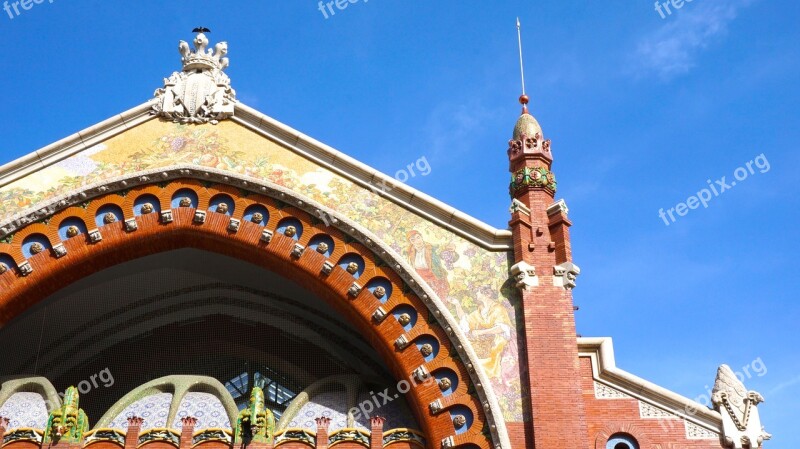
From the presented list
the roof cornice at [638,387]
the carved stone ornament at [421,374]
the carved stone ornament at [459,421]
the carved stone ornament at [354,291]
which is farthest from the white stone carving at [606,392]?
the carved stone ornament at [354,291]

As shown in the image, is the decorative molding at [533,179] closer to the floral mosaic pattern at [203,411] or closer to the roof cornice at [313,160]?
the roof cornice at [313,160]

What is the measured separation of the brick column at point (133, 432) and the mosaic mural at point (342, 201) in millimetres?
3913

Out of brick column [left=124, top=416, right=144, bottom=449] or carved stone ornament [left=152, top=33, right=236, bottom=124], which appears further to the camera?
carved stone ornament [left=152, top=33, right=236, bottom=124]

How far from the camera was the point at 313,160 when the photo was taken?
17.2 m

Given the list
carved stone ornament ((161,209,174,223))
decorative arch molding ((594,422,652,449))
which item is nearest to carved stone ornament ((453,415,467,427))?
decorative arch molding ((594,422,652,449))

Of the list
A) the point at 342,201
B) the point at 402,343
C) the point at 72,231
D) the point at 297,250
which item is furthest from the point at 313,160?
the point at 72,231

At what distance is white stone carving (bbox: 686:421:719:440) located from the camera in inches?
572

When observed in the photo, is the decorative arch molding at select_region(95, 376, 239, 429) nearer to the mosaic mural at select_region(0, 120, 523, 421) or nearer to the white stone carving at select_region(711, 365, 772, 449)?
the mosaic mural at select_region(0, 120, 523, 421)

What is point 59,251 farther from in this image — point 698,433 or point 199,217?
point 698,433

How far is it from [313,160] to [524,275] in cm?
414

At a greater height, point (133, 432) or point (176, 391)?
point (176, 391)

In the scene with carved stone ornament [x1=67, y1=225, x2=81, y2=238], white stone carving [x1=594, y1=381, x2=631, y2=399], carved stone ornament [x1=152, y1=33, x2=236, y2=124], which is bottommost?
white stone carving [x1=594, y1=381, x2=631, y2=399]

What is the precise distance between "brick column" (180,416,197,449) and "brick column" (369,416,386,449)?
8.78 ft

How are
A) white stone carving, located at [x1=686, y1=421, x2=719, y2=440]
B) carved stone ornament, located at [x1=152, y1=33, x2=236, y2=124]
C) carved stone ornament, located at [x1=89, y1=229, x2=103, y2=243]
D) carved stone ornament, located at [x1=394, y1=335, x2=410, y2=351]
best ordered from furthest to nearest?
1. carved stone ornament, located at [x1=152, y1=33, x2=236, y2=124]
2. carved stone ornament, located at [x1=89, y1=229, x2=103, y2=243]
3. carved stone ornament, located at [x1=394, y1=335, x2=410, y2=351]
4. white stone carving, located at [x1=686, y1=421, x2=719, y2=440]
